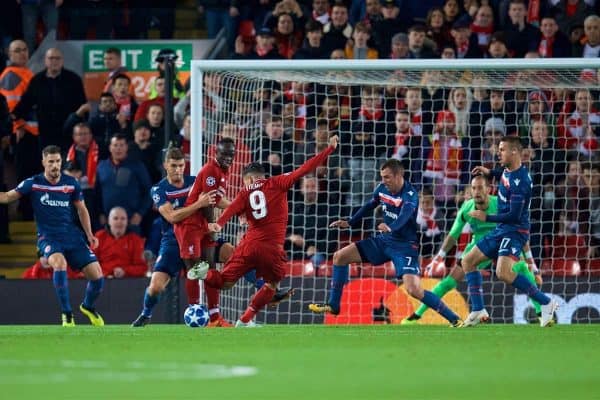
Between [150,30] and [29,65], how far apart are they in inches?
68.0

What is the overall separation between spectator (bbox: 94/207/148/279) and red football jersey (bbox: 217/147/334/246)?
3.29 meters

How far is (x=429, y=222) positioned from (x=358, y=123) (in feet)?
4.88

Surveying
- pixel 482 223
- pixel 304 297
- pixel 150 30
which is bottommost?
pixel 304 297

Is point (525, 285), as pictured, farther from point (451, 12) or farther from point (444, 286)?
point (451, 12)

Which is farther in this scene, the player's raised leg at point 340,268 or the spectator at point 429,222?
the spectator at point 429,222

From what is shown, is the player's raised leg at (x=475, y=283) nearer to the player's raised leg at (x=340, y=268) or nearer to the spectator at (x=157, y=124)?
the player's raised leg at (x=340, y=268)

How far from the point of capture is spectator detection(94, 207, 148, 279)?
15.4m

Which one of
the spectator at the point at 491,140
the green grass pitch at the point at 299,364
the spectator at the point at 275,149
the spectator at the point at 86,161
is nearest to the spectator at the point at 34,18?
the spectator at the point at 86,161

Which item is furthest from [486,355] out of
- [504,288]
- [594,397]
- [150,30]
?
[150,30]

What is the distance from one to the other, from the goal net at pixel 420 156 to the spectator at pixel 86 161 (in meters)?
1.54

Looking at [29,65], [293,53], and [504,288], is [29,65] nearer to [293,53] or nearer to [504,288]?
[293,53]

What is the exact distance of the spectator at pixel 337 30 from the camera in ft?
55.6

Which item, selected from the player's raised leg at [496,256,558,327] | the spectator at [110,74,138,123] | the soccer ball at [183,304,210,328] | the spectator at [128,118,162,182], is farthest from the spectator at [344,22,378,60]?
the soccer ball at [183,304,210,328]

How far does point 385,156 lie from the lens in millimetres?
15938
